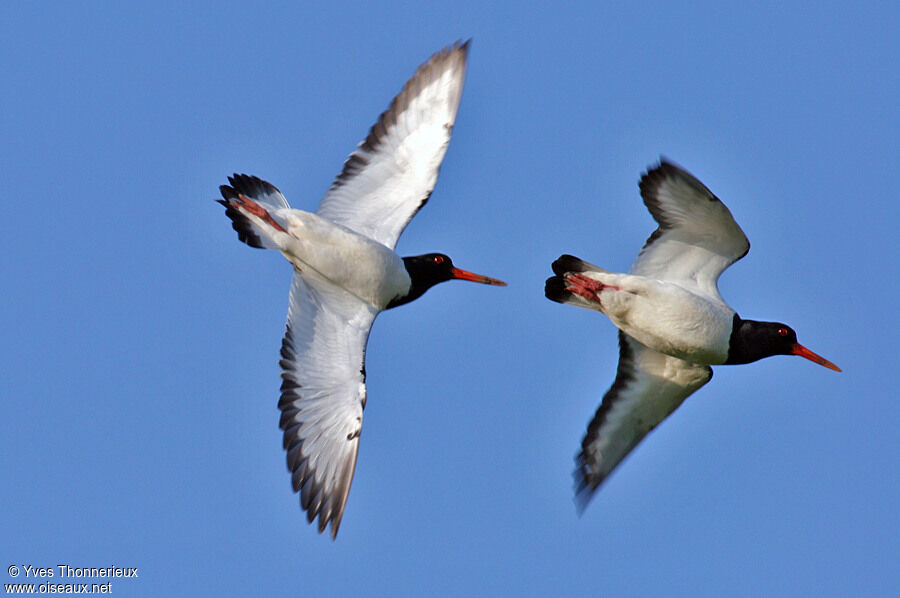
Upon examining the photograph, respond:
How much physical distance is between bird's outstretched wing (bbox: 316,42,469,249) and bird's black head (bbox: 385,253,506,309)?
29 centimetres

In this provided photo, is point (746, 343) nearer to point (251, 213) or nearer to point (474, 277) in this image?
point (474, 277)

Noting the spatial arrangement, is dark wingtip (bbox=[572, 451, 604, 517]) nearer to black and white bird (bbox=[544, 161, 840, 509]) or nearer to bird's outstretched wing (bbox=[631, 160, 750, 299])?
black and white bird (bbox=[544, 161, 840, 509])

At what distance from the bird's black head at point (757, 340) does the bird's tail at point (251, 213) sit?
401 cm

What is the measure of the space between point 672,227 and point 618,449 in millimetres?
2135

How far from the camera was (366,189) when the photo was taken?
11680 mm

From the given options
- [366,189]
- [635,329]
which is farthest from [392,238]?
[635,329]

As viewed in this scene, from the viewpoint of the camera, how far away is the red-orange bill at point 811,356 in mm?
11469

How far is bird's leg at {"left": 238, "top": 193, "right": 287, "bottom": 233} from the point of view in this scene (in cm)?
1103

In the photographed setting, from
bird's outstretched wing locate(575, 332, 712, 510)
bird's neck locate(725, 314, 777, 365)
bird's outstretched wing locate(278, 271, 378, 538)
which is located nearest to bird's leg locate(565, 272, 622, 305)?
bird's outstretched wing locate(575, 332, 712, 510)

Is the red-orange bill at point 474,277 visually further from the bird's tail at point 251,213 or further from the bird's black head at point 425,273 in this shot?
the bird's tail at point 251,213

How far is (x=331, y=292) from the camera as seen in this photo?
11195 millimetres

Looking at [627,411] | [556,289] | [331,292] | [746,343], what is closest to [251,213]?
[331,292]

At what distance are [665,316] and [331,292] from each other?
287 cm

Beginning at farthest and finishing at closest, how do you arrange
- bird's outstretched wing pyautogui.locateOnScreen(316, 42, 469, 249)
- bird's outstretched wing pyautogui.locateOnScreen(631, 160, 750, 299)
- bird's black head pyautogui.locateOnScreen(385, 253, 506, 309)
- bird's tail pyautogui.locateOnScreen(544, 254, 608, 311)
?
bird's outstretched wing pyautogui.locateOnScreen(316, 42, 469, 249) < bird's black head pyautogui.locateOnScreen(385, 253, 506, 309) < bird's tail pyautogui.locateOnScreen(544, 254, 608, 311) < bird's outstretched wing pyautogui.locateOnScreen(631, 160, 750, 299)
